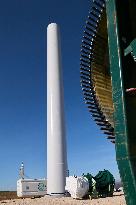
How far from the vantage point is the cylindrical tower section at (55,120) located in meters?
36.8

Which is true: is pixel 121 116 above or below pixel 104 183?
above

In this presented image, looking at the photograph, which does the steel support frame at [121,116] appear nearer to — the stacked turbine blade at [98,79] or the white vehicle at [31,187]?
the stacked turbine blade at [98,79]

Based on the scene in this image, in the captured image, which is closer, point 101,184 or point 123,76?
point 123,76

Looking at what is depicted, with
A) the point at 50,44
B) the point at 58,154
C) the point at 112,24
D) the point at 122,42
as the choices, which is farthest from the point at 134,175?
the point at 50,44

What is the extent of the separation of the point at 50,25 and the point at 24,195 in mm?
22252

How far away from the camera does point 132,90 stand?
4.66 metres

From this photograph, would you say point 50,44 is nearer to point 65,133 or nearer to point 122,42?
point 65,133

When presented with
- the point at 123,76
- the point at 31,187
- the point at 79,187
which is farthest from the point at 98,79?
the point at 31,187

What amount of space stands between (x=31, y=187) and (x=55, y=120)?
12.5 m

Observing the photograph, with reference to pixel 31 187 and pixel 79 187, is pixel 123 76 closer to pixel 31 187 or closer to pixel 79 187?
pixel 79 187

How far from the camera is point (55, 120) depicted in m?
38.7

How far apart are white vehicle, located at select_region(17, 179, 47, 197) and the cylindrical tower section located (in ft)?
28.9

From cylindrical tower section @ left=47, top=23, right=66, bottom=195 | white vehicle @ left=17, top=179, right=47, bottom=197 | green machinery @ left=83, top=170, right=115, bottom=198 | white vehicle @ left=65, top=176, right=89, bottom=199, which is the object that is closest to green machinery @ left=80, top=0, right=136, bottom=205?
white vehicle @ left=65, top=176, right=89, bottom=199

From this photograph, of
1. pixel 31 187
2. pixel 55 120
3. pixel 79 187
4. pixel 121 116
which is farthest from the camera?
pixel 31 187
